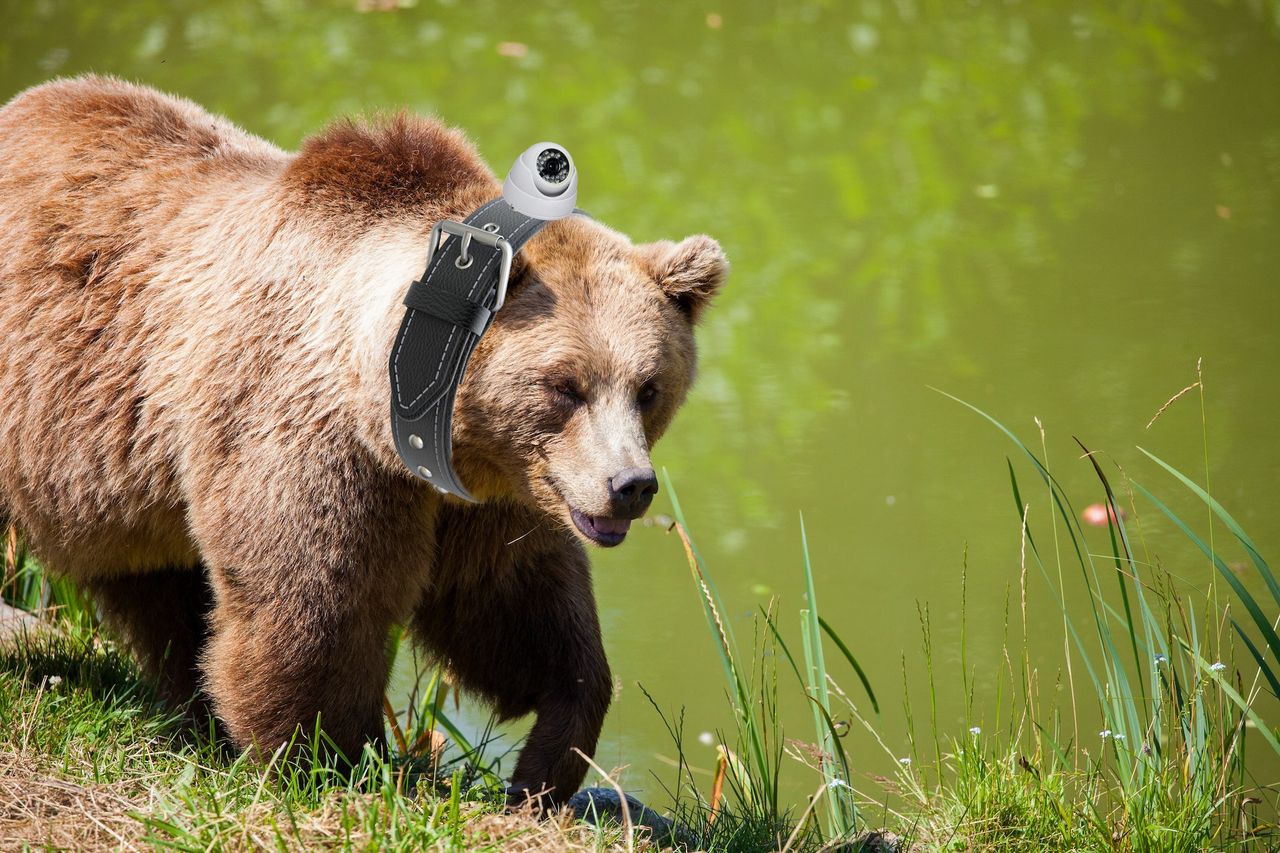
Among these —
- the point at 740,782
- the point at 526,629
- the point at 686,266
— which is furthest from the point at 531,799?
the point at 686,266

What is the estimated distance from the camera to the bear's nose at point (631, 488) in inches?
124

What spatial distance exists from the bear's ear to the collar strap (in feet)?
1.59

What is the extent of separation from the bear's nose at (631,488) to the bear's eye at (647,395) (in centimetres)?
25

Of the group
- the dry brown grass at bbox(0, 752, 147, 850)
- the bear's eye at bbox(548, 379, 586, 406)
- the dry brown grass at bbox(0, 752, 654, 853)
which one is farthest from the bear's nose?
the dry brown grass at bbox(0, 752, 147, 850)

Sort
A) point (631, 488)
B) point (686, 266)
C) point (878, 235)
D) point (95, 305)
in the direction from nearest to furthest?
point (631, 488), point (686, 266), point (95, 305), point (878, 235)

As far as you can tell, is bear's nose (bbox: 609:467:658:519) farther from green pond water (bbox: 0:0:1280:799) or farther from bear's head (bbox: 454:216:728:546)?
green pond water (bbox: 0:0:1280:799)

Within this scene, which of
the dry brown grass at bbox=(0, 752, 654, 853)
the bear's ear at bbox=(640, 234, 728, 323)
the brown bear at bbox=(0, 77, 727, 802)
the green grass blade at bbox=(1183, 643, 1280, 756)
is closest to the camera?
the dry brown grass at bbox=(0, 752, 654, 853)

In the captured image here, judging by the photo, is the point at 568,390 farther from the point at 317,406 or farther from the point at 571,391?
the point at 317,406

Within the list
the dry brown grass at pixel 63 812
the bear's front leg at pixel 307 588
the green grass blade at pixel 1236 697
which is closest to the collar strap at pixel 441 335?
the bear's front leg at pixel 307 588

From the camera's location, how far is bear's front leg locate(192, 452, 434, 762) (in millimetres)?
3385

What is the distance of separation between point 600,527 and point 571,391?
0.34 metres

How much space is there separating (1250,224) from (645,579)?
4.65m

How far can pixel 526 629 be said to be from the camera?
389 cm

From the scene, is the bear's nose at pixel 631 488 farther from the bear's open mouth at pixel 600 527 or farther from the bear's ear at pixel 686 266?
the bear's ear at pixel 686 266
